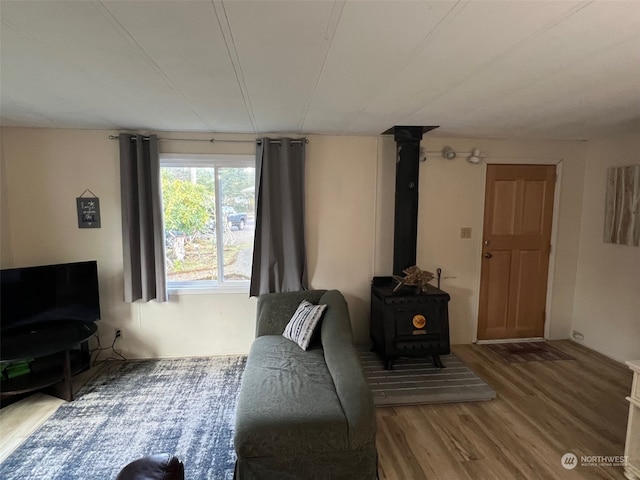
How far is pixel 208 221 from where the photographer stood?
3273 millimetres

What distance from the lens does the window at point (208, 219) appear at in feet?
10.4

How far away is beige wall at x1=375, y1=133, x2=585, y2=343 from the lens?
133 inches

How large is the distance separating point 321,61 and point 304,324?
6.43 feet

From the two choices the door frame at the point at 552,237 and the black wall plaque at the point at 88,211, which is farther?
the door frame at the point at 552,237

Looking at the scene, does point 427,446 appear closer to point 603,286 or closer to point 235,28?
point 235,28

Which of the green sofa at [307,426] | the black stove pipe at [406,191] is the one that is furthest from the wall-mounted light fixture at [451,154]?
the green sofa at [307,426]

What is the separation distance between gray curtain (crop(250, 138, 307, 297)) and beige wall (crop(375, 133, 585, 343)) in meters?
0.86

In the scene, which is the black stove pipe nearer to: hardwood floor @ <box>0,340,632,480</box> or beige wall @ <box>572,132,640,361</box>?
hardwood floor @ <box>0,340,632,480</box>

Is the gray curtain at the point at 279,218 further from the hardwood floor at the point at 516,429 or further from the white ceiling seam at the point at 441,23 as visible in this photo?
the white ceiling seam at the point at 441,23

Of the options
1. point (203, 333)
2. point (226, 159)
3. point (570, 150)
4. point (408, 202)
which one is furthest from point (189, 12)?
point (570, 150)

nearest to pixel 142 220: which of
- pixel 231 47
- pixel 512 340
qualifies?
pixel 231 47

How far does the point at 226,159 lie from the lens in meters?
3.19

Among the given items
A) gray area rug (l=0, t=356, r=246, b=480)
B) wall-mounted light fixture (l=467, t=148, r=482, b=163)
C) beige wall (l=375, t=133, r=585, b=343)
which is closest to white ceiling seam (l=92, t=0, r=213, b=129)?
beige wall (l=375, t=133, r=585, b=343)

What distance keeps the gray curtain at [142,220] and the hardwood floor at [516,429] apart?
2393 mm
